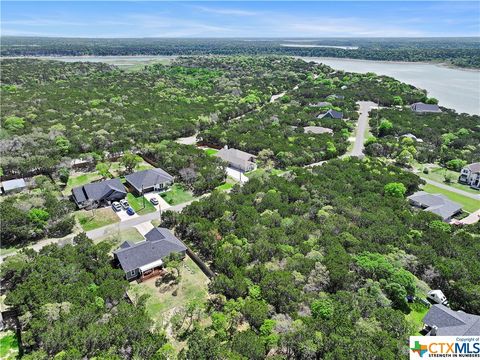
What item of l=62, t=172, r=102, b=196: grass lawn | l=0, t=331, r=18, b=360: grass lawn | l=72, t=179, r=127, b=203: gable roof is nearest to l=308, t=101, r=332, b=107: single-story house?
l=62, t=172, r=102, b=196: grass lawn

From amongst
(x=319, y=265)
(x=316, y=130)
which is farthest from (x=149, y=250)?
(x=316, y=130)

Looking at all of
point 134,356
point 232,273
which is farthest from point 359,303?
point 134,356

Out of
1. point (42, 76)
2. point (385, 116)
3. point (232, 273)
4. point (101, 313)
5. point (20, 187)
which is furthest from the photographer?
point (42, 76)

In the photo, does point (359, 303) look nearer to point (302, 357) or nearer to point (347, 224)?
point (302, 357)

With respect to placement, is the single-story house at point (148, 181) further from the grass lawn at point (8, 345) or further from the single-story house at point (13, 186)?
the grass lawn at point (8, 345)

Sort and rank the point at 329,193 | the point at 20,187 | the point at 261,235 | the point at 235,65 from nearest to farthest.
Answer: the point at 261,235 < the point at 329,193 < the point at 20,187 < the point at 235,65

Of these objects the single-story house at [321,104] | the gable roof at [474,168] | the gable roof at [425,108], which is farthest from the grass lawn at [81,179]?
the gable roof at [425,108]
